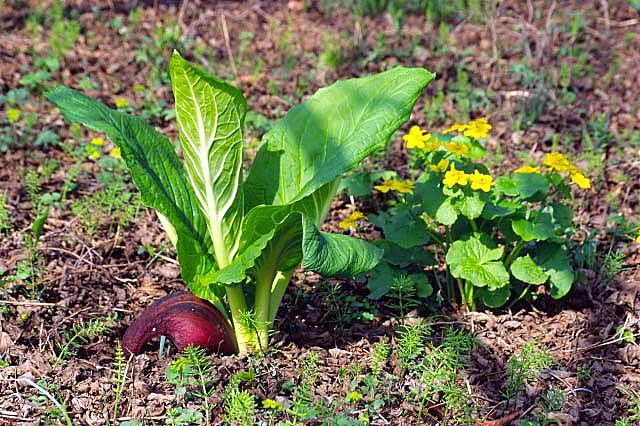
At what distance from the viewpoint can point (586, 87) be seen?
5328mm

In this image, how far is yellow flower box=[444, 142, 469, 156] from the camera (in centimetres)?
314

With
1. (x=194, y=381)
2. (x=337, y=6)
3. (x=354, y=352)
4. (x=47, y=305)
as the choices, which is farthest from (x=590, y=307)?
(x=337, y=6)

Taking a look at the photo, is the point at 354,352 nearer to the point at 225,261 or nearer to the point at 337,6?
the point at 225,261

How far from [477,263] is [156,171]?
132cm

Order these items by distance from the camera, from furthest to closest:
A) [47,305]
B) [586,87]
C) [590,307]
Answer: [586,87] < [590,307] < [47,305]

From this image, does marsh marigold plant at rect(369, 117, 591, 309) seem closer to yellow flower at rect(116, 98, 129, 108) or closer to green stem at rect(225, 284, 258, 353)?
green stem at rect(225, 284, 258, 353)

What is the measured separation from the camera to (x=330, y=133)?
9.57 feet

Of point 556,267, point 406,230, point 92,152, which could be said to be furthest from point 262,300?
point 92,152

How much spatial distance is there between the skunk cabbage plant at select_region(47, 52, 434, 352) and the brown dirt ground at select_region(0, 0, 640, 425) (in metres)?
0.34

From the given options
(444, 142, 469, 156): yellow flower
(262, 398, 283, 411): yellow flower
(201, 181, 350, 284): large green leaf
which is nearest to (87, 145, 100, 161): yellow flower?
(201, 181, 350, 284): large green leaf

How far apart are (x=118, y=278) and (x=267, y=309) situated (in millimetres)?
918

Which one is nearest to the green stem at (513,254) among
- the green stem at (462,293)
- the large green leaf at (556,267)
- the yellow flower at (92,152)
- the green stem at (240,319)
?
the large green leaf at (556,267)

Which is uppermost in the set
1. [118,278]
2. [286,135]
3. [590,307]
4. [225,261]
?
[286,135]

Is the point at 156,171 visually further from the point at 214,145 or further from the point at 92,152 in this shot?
the point at 92,152
